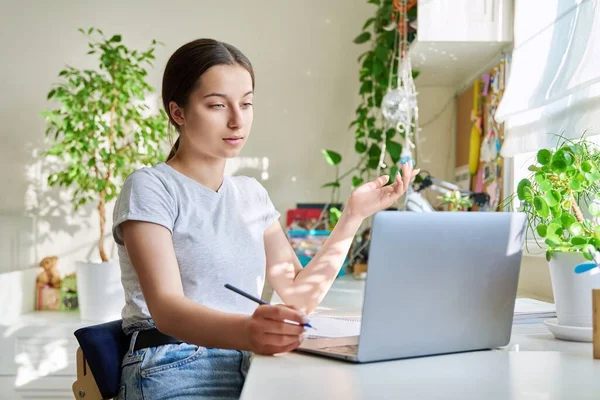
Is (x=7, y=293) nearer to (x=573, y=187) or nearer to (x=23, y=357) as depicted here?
(x=23, y=357)

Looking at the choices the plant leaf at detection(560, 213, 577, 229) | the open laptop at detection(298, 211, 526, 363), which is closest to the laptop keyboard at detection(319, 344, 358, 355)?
the open laptop at detection(298, 211, 526, 363)

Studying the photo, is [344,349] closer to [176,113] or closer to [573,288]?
[573,288]

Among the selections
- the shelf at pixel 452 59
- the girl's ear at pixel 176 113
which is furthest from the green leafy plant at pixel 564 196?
the shelf at pixel 452 59

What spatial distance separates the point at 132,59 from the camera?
313 centimetres

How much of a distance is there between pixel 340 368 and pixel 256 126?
229 cm

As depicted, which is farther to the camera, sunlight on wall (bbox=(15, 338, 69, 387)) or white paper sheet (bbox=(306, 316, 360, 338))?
sunlight on wall (bbox=(15, 338, 69, 387))

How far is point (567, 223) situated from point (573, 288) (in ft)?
0.35

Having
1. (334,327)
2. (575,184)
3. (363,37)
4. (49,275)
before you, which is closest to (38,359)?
(49,275)

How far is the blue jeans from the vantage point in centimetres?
112

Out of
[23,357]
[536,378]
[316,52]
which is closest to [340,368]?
[536,378]

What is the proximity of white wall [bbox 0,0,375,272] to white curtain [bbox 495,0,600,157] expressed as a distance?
1027 millimetres

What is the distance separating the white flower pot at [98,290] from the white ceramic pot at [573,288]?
1.92m

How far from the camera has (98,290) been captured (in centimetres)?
276

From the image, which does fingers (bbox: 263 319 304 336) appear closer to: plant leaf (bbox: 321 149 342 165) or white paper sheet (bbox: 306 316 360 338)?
white paper sheet (bbox: 306 316 360 338)
